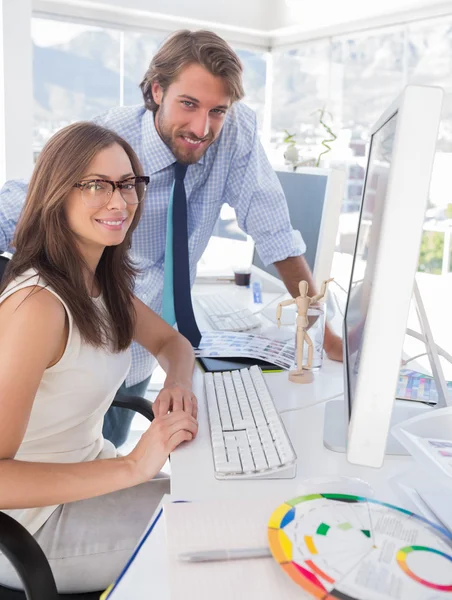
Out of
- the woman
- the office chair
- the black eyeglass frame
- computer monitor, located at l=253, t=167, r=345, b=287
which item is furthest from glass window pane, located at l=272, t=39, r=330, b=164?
the office chair

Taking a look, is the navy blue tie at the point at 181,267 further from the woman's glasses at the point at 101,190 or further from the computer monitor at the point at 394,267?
the computer monitor at the point at 394,267

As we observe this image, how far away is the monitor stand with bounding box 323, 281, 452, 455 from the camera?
1169mm

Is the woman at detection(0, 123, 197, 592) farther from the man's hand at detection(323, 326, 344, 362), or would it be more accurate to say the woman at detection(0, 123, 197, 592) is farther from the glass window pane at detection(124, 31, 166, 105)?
the glass window pane at detection(124, 31, 166, 105)

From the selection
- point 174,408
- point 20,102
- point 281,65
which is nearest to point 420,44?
point 281,65

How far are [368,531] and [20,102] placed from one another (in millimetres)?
3344

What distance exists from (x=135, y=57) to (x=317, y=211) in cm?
277

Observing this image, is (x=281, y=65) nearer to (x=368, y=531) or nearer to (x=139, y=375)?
(x=139, y=375)

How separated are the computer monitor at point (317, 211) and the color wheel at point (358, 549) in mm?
1254

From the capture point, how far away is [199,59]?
1.88 m

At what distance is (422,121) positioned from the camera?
0.79 m

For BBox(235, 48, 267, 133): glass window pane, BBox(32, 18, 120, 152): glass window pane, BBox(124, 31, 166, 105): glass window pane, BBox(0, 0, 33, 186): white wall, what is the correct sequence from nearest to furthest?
BBox(0, 0, 33, 186): white wall < BBox(32, 18, 120, 152): glass window pane < BBox(124, 31, 166, 105): glass window pane < BBox(235, 48, 267, 133): glass window pane

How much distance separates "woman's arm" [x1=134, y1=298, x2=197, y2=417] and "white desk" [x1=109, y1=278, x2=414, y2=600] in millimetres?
45

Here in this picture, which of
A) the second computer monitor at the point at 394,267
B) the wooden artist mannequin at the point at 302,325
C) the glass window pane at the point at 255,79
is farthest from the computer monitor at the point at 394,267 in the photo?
the glass window pane at the point at 255,79

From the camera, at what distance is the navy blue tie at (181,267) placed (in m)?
1.88
